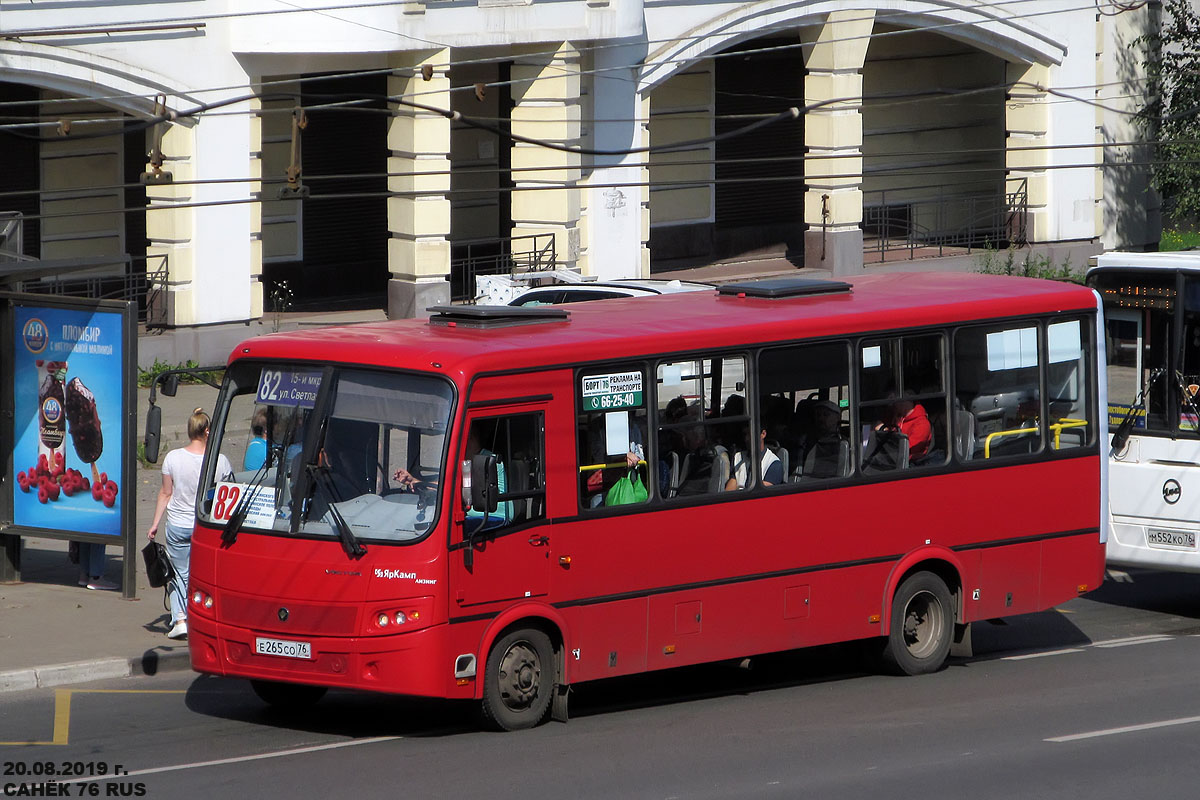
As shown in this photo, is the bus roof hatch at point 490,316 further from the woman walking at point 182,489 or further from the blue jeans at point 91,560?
the blue jeans at point 91,560

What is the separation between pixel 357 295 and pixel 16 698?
19124 millimetres

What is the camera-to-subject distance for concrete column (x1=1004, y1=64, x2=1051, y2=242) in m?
34.6

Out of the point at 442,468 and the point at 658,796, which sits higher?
the point at 442,468

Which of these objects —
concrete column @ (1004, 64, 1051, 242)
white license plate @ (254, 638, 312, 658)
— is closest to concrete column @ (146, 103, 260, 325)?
white license plate @ (254, 638, 312, 658)

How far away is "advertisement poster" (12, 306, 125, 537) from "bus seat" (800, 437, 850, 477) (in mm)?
5435

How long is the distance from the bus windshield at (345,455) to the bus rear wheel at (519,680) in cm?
99

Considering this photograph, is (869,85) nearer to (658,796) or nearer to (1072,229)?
(1072,229)

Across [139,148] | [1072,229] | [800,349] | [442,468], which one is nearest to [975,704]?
[800,349]

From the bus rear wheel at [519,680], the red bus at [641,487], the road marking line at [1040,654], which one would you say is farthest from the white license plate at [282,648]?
the road marking line at [1040,654]

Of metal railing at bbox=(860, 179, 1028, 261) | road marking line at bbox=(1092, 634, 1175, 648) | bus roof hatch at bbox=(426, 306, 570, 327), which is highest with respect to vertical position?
metal railing at bbox=(860, 179, 1028, 261)

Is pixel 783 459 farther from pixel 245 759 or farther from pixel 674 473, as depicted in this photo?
A: pixel 245 759

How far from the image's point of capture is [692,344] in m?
11.8

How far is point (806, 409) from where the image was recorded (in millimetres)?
12469

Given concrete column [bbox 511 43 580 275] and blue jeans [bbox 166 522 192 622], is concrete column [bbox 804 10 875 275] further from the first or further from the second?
blue jeans [bbox 166 522 192 622]
